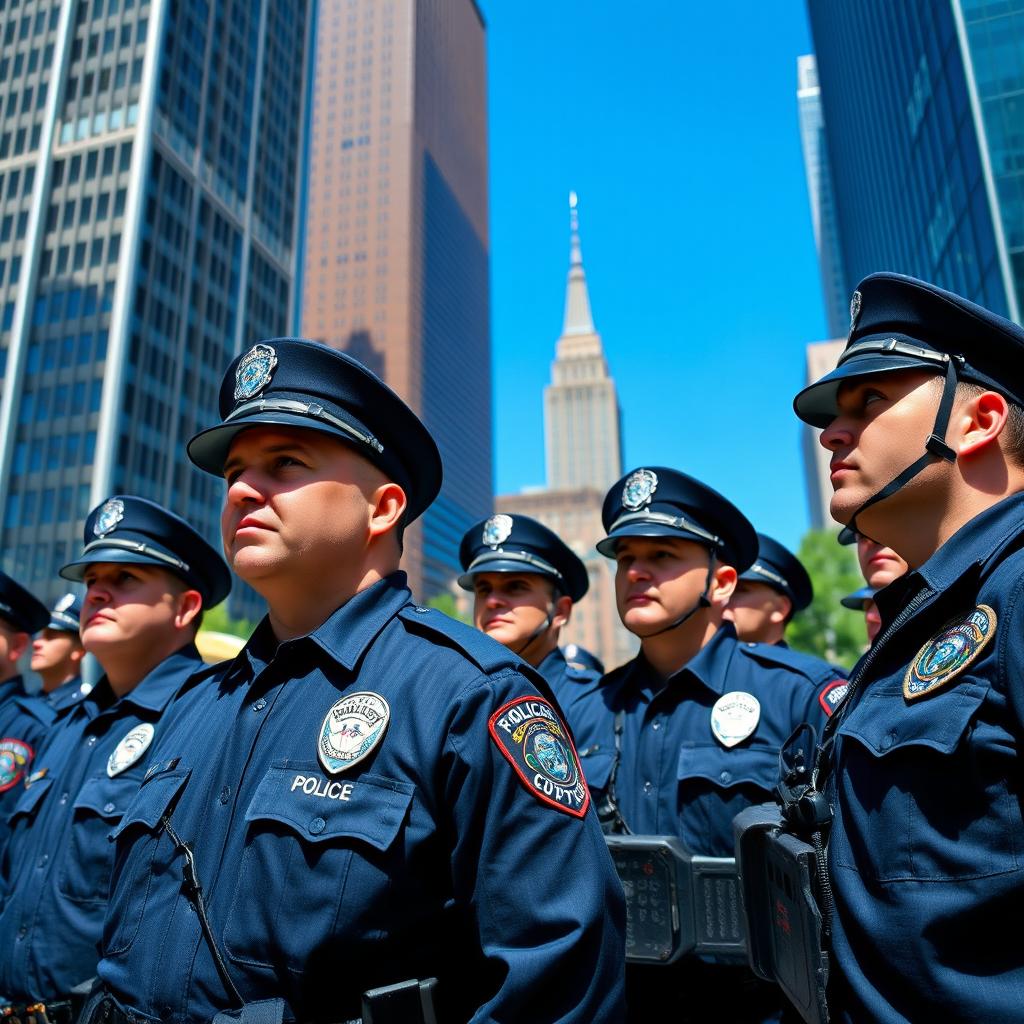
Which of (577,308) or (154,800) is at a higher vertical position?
(577,308)

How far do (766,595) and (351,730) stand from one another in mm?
4828

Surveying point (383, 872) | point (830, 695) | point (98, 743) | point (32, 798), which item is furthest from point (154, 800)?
point (830, 695)

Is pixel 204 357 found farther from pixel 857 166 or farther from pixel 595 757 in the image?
pixel 595 757

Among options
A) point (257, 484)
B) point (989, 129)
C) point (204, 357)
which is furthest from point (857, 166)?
point (257, 484)

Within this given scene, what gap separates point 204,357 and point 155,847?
59.6m

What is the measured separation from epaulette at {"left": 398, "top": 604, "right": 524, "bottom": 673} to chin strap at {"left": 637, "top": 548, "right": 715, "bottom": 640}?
1.81m

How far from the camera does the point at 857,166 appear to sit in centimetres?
4041

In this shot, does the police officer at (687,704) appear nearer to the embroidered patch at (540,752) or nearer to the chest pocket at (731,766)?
the chest pocket at (731,766)

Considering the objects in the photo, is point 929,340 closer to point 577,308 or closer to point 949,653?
point 949,653

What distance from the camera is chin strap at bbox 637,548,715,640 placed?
3.96 m

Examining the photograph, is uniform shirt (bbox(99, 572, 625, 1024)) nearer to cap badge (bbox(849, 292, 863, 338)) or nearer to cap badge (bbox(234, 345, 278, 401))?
cap badge (bbox(234, 345, 278, 401))

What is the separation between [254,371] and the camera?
2.59 m

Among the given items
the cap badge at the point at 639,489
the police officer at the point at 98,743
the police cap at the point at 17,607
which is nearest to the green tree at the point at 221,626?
the police cap at the point at 17,607

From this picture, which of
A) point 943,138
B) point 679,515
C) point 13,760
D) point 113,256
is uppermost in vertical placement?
point 113,256
